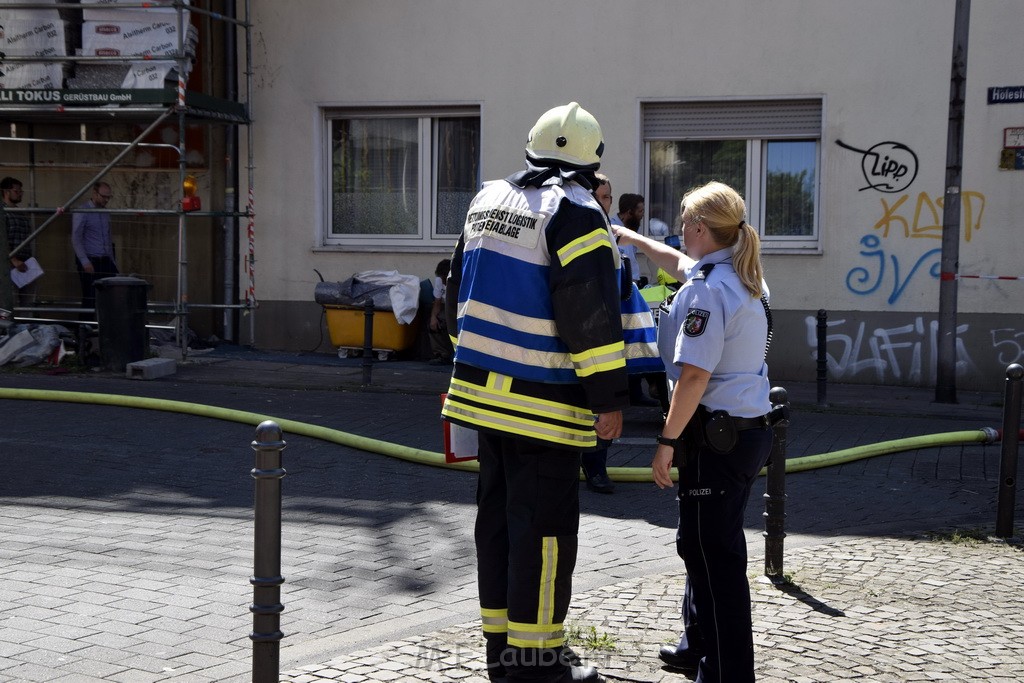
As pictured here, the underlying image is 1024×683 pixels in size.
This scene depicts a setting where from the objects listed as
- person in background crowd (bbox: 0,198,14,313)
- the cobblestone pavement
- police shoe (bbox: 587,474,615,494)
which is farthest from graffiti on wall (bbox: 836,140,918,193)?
person in background crowd (bbox: 0,198,14,313)

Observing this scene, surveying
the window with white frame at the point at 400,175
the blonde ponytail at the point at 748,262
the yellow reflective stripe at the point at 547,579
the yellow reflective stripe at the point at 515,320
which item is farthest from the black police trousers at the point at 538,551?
the window with white frame at the point at 400,175

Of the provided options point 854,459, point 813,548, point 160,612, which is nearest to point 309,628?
point 160,612

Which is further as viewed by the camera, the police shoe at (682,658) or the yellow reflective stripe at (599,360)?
the police shoe at (682,658)

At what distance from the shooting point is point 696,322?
4035mm

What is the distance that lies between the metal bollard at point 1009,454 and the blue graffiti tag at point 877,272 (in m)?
6.85

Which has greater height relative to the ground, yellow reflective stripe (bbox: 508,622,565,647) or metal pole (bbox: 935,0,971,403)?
metal pole (bbox: 935,0,971,403)

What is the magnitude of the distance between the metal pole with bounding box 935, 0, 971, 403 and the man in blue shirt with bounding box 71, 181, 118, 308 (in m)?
9.73

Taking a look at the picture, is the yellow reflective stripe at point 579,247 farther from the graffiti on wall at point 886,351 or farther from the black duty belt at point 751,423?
the graffiti on wall at point 886,351

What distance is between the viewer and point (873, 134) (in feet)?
43.3

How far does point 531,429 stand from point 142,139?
37.9 feet

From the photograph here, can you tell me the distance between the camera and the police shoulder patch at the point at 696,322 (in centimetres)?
402

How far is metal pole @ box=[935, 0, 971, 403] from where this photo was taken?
467 inches

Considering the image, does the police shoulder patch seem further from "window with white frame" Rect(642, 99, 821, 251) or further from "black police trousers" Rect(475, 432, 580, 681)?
"window with white frame" Rect(642, 99, 821, 251)

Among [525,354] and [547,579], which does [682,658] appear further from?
[525,354]
